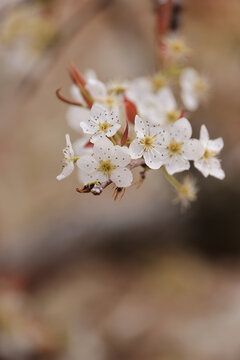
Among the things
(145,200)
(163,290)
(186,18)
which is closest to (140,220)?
(145,200)

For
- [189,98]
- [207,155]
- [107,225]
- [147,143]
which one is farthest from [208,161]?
[107,225]

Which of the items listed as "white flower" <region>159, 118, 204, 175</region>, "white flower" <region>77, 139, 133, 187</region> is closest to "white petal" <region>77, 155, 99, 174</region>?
"white flower" <region>77, 139, 133, 187</region>

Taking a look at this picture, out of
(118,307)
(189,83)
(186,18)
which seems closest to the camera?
(189,83)

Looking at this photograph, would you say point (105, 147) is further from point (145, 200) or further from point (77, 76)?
point (145, 200)

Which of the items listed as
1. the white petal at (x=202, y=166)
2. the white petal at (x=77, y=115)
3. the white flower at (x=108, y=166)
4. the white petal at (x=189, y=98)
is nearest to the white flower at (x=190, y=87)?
the white petal at (x=189, y=98)

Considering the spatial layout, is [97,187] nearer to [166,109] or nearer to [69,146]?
[69,146]

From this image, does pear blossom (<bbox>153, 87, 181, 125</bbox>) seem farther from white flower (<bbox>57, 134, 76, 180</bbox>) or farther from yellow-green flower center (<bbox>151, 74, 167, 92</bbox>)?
white flower (<bbox>57, 134, 76, 180</bbox>)
